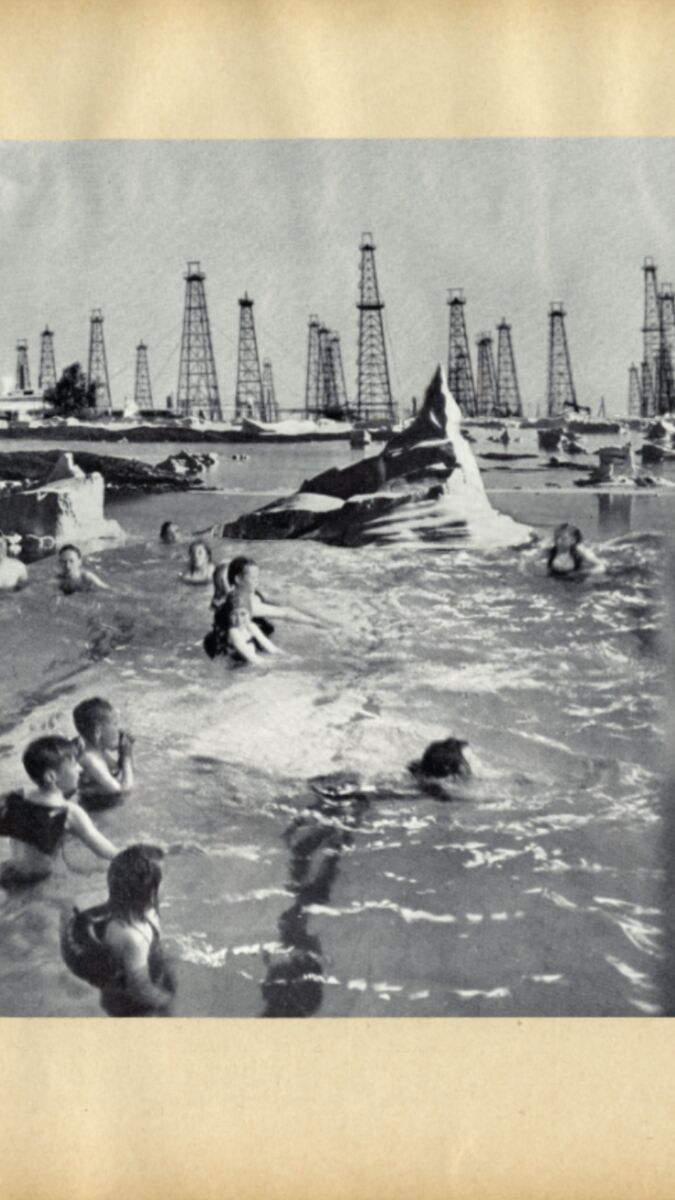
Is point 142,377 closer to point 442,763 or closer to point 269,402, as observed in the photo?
point 269,402

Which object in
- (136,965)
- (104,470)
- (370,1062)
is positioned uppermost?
(104,470)

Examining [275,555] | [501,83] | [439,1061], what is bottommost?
[439,1061]

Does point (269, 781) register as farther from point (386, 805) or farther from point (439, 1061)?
point (439, 1061)

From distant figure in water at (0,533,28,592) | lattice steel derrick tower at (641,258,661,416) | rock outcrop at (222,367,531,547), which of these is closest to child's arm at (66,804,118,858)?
distant figure in water at (0,533,28,592)

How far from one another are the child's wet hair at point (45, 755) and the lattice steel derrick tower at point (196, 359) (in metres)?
0.58

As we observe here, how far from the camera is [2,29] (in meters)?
1.88

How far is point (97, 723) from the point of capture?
1823 millimetres

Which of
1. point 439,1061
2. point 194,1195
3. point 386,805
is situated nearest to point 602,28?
point 386,805

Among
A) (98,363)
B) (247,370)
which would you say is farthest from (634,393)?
(98,363)

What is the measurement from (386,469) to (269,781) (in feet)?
1.75

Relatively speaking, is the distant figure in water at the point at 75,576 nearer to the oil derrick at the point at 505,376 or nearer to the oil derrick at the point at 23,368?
the oil derrick at the point at 23,368

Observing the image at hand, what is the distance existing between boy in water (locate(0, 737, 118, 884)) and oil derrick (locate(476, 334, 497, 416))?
0.83 meters

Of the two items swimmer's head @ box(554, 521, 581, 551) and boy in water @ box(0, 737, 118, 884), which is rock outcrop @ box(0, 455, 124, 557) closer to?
boy in water @ box(0, 737, 118, 884)

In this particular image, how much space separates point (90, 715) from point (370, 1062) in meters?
0.66
